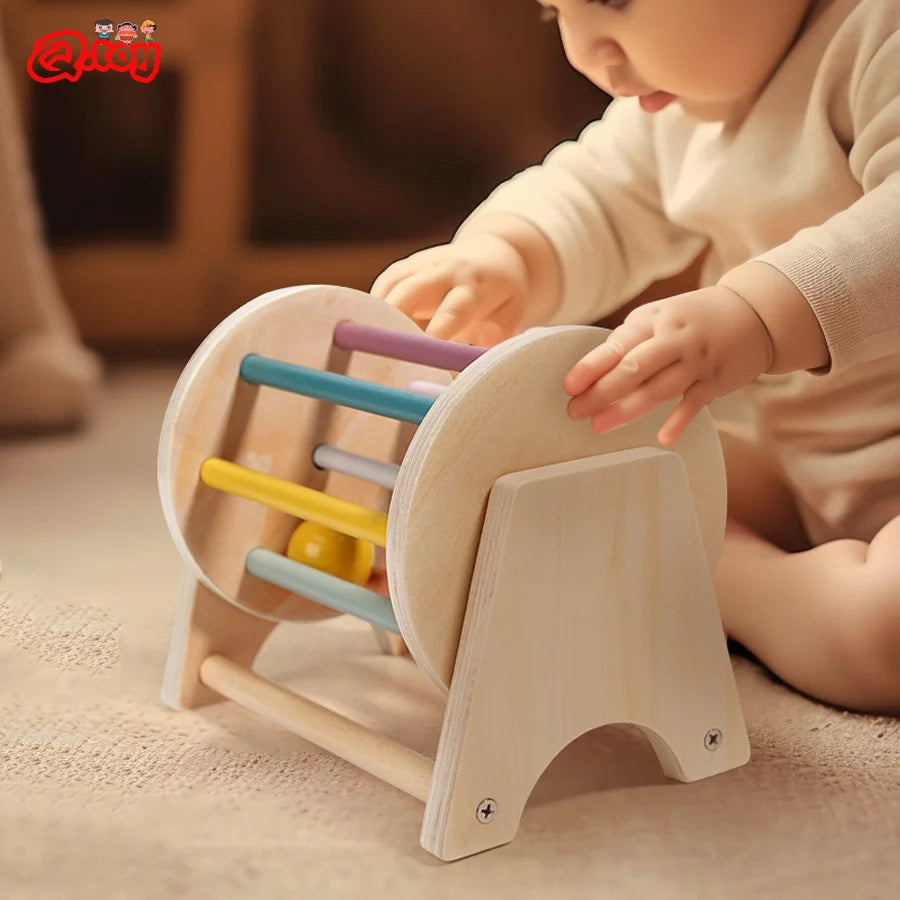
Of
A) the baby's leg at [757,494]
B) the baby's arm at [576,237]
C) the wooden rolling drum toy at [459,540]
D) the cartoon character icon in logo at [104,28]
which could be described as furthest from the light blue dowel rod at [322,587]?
the cartoon character icon in logo at [104,28]

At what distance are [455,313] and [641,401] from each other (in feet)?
0.73

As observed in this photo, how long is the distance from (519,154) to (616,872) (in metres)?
1.31

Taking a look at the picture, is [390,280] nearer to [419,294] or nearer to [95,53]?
[419,294]

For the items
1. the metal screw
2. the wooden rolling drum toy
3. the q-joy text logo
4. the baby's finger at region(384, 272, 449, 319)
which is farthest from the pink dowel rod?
the q-joy text logo

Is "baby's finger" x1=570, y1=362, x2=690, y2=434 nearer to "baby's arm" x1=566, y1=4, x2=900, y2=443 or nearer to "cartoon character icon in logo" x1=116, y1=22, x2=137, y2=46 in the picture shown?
"baby's arm" x1=566, y1=4, x2=900, y2=443

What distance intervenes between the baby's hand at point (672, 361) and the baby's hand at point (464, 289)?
0.64ft

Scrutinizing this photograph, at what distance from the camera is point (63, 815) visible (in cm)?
61

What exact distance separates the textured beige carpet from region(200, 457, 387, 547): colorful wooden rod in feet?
0.42

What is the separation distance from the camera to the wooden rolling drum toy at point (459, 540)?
1.90 ft

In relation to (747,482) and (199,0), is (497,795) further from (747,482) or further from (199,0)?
(199,0)

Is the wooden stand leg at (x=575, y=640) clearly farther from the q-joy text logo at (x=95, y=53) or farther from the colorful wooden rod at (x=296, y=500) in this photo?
the q-joy text logo at (x=95, y=53)

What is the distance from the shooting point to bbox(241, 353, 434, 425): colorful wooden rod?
2.02 feet

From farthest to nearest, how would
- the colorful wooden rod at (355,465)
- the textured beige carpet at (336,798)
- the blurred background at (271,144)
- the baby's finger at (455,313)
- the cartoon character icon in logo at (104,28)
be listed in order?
the blurred background at (271,144)
the cartoon character icon in logo at (104,28)
the baby's finger at (455,313)
the colorful wooden rod at (355,465)
the textured beige carpet at (336,798)

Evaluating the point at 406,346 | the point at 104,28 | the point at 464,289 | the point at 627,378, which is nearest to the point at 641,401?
the point at 627,378
